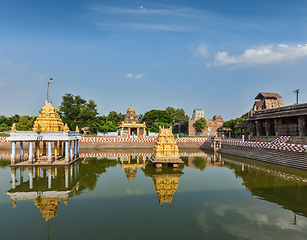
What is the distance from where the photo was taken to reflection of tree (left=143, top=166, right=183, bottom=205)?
466 inches

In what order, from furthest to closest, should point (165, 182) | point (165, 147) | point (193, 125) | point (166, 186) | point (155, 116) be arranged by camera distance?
1. point (155, 116)
2. point (193, 125)
3. point (165, 147)
4. point (165, 182)
5. point (166, 186)

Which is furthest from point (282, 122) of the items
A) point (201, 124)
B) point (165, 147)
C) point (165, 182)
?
point (201, 124)

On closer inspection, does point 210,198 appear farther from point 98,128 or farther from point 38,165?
point 98,128

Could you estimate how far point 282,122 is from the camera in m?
28.9

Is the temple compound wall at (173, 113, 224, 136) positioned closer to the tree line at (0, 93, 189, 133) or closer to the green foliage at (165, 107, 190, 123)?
the tree line at (0, 93, 189, 133)

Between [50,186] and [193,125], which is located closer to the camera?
[50,186]

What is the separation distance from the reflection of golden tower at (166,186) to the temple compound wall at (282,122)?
16516 millimetres

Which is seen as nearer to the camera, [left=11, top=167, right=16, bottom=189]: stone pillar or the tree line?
[left=11, top=167, right=16, bottom=189]: stone pillar

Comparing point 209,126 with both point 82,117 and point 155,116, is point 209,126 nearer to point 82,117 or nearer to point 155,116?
point 155,116

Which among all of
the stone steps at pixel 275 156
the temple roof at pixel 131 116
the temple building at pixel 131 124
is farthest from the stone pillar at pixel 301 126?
the temple roof at pixel 131 116

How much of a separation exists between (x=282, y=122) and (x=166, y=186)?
23018 mm

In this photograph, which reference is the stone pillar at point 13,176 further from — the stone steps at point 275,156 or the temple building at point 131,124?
the temple building at point 131,124

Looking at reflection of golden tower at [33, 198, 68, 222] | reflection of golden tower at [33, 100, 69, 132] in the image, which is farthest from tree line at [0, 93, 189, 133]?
reflection of golden tower at [33, 198, 68, 222]

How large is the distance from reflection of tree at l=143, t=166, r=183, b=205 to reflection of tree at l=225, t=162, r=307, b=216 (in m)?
4.95
